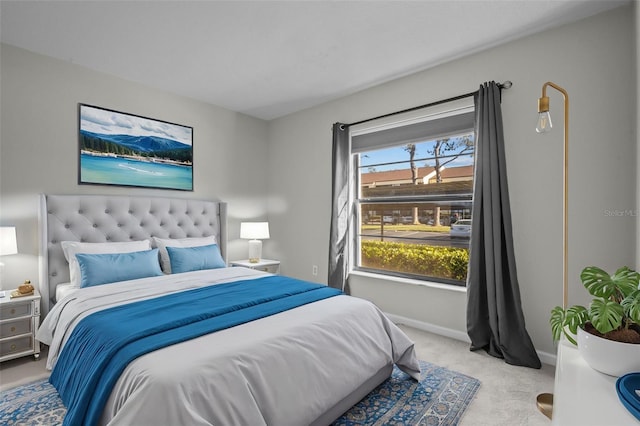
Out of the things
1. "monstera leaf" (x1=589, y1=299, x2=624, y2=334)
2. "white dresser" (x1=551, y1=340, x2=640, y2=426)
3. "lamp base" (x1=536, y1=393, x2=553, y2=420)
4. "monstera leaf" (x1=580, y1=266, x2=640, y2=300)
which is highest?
"monstera leaf" (x1=580, y1=266, x2=640, y2=300)

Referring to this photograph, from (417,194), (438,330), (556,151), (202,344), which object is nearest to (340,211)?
(417,194)

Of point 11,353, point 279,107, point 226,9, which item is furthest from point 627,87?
point 11,353

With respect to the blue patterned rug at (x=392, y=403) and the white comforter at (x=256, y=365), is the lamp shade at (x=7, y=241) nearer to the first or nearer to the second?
the white comforter at (x=256, y=365)

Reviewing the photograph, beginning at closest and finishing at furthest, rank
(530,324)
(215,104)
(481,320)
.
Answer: (530,324), (481,320), (215,104)

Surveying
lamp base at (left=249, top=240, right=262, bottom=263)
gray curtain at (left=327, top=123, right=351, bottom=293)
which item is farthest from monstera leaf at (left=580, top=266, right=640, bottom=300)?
lamp base at (left=249, top=240, right=262, bottom=263)

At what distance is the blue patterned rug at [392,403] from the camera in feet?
6.06

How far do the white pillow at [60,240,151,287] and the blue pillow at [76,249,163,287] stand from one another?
0.14 metres

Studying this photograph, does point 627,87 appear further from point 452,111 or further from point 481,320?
point 481,320

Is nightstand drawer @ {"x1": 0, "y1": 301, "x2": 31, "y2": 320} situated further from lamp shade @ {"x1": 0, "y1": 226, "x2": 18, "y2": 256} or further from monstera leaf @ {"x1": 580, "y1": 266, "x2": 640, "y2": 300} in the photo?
monstera leaf @ {"x1": 580, "y1": 266, "x2": 640, "y2": 300}

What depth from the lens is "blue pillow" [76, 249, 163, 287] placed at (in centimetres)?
261

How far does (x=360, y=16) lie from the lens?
7.73 feet

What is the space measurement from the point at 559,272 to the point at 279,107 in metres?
3.50

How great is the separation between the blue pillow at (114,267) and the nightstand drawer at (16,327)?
0.47 metres

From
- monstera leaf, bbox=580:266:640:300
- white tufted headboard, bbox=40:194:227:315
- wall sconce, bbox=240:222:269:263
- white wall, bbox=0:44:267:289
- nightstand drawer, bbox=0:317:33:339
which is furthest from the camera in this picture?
wall sconce, bbox=240:222:269:263
